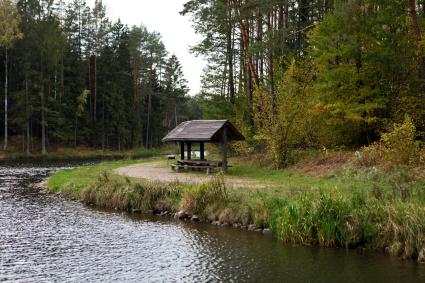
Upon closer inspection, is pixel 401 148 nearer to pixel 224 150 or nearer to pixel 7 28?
pixel 224 150

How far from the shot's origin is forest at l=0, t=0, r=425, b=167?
23453 millimetres

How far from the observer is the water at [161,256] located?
10.2 meters

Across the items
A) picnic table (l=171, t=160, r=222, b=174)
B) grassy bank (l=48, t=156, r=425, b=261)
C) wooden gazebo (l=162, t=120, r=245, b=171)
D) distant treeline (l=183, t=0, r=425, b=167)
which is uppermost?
distant treeline (l=183, t=0, r=425, b=167)

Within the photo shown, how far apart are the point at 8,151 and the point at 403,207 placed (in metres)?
46.5

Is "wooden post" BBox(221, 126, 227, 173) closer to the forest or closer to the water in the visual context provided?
the forest

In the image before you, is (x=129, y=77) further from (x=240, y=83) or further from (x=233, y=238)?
(x=233, y=238)

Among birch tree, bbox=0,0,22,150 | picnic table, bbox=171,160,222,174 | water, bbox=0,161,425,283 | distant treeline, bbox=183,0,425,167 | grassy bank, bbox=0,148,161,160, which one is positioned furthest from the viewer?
grassy bank, bbox=0,148,161,160

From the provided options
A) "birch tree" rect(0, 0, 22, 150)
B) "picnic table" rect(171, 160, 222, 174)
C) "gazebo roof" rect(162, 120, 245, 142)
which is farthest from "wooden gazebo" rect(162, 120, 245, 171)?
"birch tree" rect(0, 0, 22, 150)

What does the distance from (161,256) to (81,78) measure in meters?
50.0

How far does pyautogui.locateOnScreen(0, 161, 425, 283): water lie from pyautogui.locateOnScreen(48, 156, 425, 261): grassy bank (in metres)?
0.52

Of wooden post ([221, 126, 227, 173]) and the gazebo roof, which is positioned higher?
the gazebo roof

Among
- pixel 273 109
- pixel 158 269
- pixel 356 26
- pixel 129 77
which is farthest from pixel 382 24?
Result: pixel 129 77

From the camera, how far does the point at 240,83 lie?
42000 millimetres

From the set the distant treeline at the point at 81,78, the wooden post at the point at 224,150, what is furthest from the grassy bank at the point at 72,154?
the wooden post at the point at 224,150
